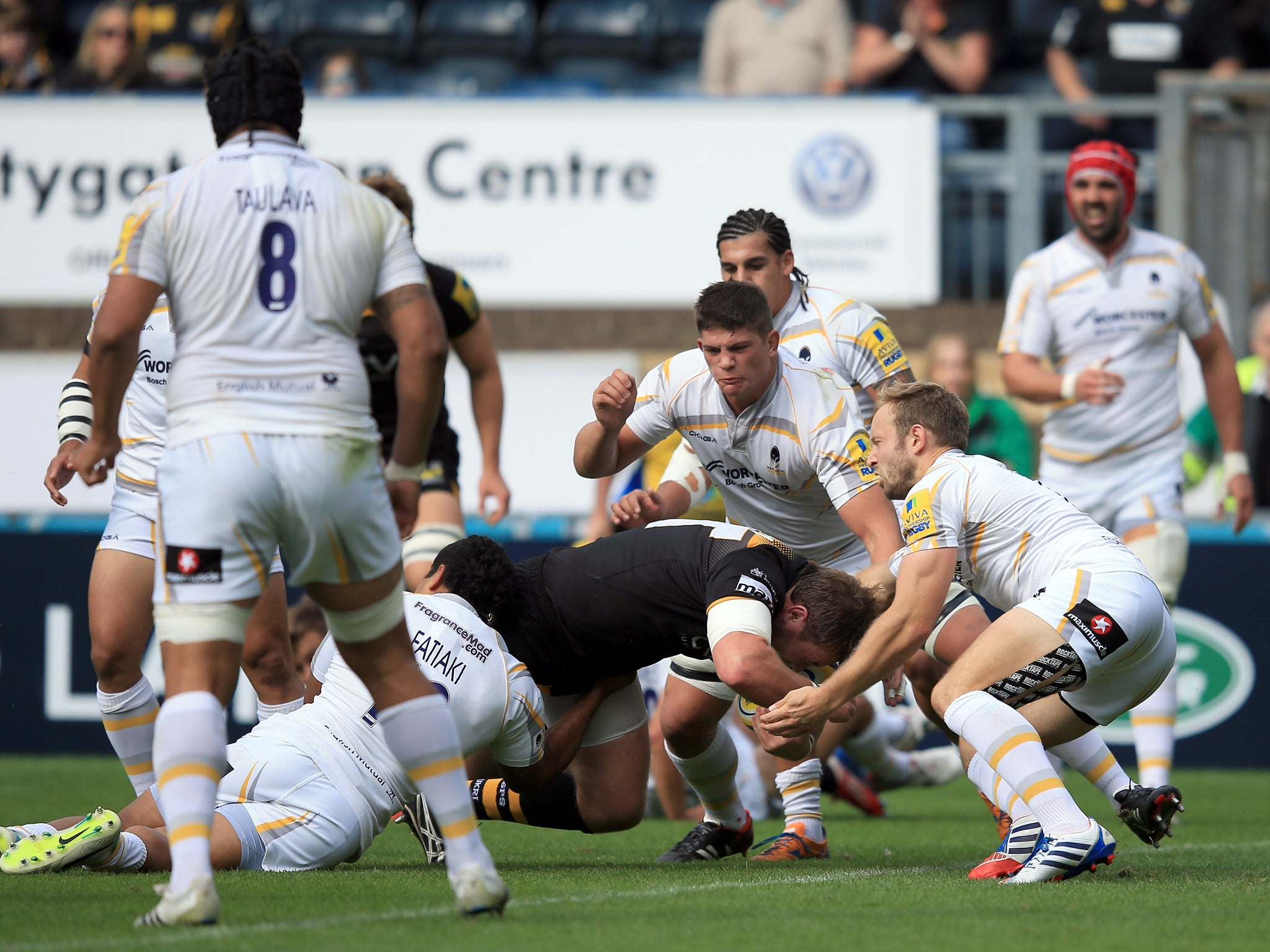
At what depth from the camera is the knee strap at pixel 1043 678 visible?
502 centimetres

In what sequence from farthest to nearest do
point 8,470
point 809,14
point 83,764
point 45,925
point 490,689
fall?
point 809,14 → point 8,470 → point 83,764 → point 490,689 → point 45,925

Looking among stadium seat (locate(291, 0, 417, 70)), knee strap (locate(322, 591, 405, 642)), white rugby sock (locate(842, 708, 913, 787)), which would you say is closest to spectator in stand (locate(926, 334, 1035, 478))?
white rugby sock (locate(842, 708, 913, 787))

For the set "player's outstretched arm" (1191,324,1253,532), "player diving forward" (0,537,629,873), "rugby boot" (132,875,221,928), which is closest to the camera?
"rugby boot" (132,875,221,928)

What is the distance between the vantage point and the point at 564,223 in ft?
37.2

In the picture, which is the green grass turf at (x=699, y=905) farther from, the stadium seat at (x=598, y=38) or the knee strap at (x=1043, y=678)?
the stadium seat at (x=598, y=38)

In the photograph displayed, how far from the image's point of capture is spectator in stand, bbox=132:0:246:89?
12273 millimetres

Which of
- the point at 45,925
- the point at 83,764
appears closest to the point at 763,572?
the point at 45,925

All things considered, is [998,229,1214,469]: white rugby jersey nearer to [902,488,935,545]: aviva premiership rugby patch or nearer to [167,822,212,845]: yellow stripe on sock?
[902,488,935,545]: aviva premiership rugby patch

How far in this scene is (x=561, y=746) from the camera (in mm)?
5590

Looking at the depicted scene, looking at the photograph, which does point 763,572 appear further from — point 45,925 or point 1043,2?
point 1043,2

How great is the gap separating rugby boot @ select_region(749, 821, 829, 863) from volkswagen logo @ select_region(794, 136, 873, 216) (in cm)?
595

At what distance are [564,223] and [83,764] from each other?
467cm

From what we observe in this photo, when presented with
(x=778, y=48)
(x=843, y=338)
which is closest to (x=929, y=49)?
(x=778, y=48)

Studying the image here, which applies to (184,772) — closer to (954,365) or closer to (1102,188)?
(1102,188)
